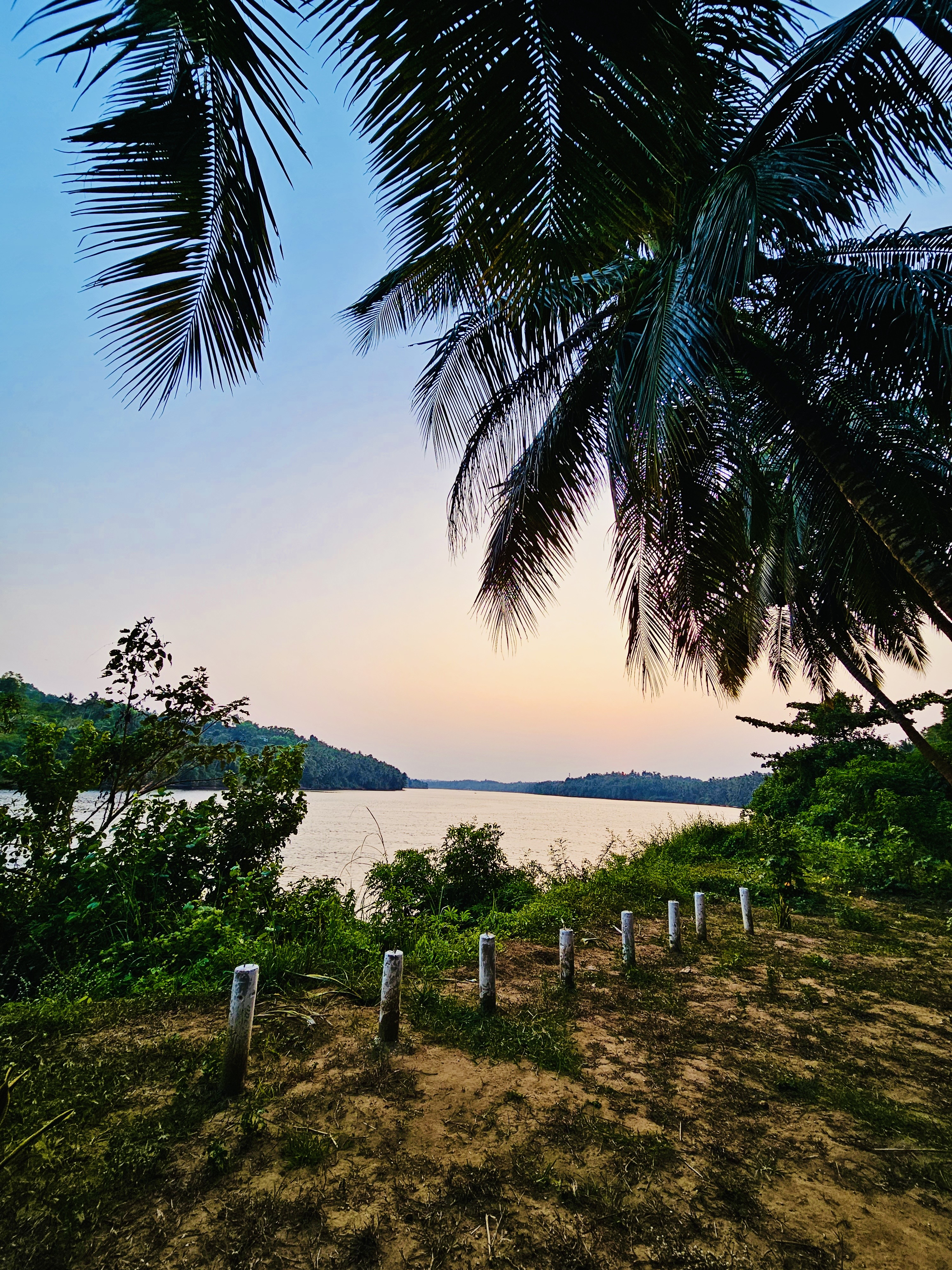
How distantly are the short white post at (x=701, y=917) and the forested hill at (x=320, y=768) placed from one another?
522cm

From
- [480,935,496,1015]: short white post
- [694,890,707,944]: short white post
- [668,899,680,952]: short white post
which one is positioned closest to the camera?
[480,935,496,1015]: short white post

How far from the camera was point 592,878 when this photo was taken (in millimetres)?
9742

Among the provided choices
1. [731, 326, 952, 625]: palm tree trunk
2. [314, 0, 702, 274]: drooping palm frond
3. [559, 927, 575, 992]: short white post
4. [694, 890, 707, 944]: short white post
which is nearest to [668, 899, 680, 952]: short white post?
[694, 890, 707, 944]: short white post

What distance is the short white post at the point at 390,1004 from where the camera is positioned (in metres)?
3.66

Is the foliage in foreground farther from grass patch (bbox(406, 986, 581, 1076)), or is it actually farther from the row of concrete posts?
the row of concrete posts

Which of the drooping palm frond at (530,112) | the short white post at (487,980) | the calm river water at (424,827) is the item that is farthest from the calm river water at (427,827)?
the drooping palm frond at (530,112)

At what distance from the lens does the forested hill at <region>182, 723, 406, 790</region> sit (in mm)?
8188

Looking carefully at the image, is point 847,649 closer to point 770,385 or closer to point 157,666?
point 770,385

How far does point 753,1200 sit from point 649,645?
4.50 meters

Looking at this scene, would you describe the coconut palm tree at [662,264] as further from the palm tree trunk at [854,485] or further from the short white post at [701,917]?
the short white post at [701,917]

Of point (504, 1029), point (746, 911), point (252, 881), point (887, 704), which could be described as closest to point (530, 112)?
point (504, 1029)

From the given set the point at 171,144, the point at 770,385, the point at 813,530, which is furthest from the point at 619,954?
the point at 171,144

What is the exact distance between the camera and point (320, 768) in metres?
49.8

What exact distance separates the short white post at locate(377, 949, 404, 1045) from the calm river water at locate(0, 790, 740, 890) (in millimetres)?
3679
